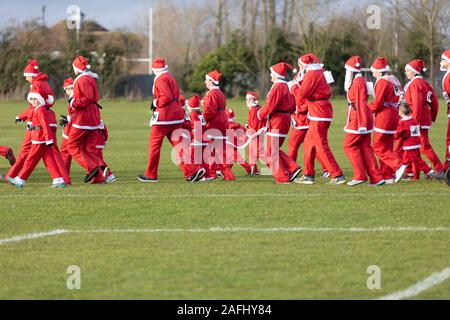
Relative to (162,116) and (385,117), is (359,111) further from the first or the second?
(162,116)

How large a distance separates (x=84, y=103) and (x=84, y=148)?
0.76 m

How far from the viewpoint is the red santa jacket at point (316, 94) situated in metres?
16.0

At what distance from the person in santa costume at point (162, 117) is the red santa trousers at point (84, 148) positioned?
0.87 meters

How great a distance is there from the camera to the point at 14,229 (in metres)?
11.5

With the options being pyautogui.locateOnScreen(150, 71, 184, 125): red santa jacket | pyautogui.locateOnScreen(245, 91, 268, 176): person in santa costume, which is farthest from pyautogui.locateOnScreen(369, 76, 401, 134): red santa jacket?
pyautogui.locateOnScreen(150, 71, 184, 125): red santa jacket

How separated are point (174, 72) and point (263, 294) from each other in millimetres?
56867

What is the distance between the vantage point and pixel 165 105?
1677cm

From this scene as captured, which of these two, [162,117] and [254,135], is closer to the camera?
[162,117]

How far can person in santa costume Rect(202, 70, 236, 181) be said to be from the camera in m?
17.6

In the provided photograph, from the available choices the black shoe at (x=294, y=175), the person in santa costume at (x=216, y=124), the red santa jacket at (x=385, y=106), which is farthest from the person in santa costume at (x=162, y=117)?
the red santa jacket at (x=385, y=106)

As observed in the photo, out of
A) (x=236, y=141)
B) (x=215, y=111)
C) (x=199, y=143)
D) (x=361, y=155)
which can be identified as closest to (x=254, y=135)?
(x=236, y=141)

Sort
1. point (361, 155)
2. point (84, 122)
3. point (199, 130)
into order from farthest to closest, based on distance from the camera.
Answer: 1. point (199, 130)
2. point (84, 122)
3. point (361, 155)

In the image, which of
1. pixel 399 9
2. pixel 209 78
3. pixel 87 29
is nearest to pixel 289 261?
pixel 209 78

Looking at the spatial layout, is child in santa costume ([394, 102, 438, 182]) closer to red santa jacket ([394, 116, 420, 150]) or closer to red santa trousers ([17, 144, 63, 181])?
red santa jacket ([394, 116, 420, 150])
